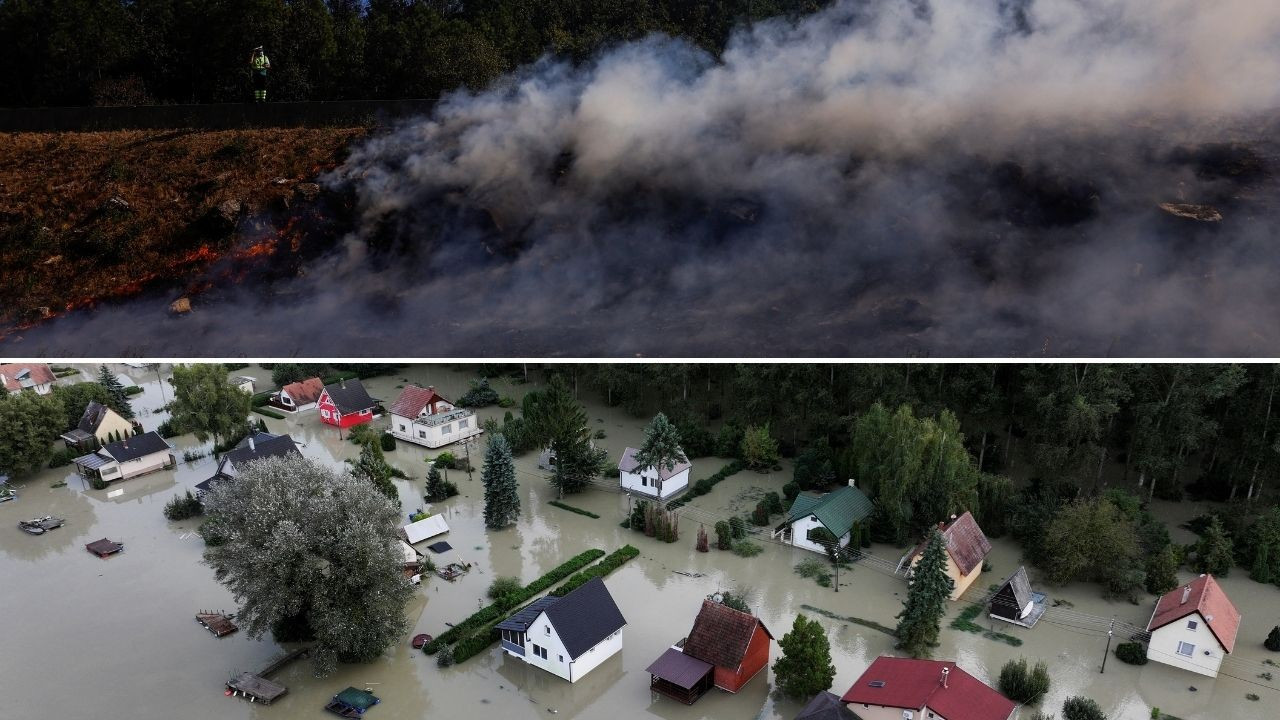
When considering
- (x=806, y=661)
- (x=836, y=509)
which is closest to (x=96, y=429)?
(x=836, y=509)

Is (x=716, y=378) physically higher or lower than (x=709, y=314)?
lower

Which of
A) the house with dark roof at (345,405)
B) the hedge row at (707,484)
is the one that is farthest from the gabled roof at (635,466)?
the house with dark roof at (345,405)

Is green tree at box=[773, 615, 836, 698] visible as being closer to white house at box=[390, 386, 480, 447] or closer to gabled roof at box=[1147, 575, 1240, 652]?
gabled roof at box=[1147, 575, 1240, 652]

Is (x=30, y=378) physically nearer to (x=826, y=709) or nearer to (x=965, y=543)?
(x=826, y=709)

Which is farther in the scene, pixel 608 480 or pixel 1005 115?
pixel 608 480

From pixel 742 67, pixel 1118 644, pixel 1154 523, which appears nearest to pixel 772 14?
pixel 742 67

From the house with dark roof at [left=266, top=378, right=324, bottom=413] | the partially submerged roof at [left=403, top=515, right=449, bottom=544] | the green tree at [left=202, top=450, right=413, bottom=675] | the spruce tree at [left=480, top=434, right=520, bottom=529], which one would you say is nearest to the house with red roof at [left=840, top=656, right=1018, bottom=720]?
the green tree at [left=202, top=450, right=413, bottom=675]

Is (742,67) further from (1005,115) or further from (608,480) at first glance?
(608,480)
